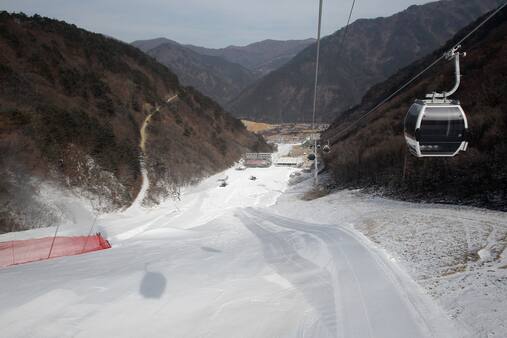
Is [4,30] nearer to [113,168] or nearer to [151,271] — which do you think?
[113,168]

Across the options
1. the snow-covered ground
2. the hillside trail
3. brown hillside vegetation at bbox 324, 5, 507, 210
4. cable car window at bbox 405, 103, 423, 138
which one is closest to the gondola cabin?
cable car window at bbox 405, 103, 423, 138

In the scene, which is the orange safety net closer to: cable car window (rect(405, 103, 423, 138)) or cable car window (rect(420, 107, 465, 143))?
cable car window (rect(405, 103, 423, 138))

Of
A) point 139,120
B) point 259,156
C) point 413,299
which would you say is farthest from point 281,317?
point 259,156

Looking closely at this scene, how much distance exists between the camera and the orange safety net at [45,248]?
49.2 feet

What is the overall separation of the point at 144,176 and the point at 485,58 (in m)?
41.4

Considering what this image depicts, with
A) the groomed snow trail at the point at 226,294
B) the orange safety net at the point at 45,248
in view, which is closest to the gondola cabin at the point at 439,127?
the groomed snow trail at the point at 226,294

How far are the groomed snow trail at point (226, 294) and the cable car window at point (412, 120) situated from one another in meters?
4.36

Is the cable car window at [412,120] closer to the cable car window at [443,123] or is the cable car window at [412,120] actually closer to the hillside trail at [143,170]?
the cable car window at [443,123]

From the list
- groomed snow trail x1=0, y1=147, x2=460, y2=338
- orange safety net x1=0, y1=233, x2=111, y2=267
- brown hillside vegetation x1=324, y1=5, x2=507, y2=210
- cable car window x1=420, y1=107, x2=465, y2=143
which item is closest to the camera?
groomed snow trail x1=0, y1=147, x2=460, y2=338

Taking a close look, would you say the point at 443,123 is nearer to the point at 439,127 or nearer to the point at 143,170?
the point at 439,127

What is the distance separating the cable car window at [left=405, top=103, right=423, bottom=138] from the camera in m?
11.0

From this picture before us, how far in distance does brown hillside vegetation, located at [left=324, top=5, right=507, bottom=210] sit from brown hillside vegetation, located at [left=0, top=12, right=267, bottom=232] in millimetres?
22477

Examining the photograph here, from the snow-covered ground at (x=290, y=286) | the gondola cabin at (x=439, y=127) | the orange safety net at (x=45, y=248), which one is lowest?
the orange safety net at (x=45, y=248)

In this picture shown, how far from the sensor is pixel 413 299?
7312mm
